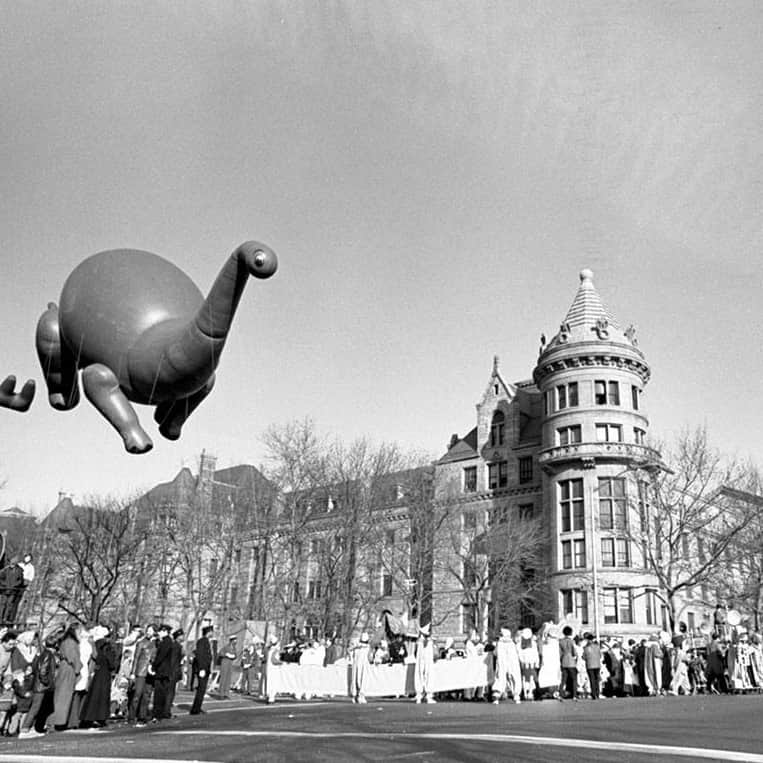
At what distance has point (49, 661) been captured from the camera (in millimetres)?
13406

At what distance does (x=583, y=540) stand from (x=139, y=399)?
153 ft

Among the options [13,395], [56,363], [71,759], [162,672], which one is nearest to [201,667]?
[162,672]

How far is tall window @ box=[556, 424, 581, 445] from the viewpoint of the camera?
172ft

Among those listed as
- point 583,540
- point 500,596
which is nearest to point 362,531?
point 500,596

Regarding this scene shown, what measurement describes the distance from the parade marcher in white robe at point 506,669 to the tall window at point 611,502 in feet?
95.1

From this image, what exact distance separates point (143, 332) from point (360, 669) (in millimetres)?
16150

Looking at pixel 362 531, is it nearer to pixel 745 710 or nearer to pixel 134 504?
pixel 134 504

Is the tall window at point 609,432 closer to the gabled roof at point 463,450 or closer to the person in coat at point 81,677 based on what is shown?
the gabled roof at point 463,450

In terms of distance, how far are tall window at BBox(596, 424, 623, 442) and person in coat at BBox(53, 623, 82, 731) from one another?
41466 millimetres

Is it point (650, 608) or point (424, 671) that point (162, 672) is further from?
point (650, 608)

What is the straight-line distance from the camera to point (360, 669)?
21062mm

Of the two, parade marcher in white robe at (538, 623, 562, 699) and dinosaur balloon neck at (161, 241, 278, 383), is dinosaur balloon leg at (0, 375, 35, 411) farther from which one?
parade marcher in white robe at (538, 623, 562, 699)

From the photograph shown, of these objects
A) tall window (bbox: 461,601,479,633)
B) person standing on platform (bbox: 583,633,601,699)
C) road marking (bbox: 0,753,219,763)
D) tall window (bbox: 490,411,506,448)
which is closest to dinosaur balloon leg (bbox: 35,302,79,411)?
road marking (bbox: 0,753,219,763)

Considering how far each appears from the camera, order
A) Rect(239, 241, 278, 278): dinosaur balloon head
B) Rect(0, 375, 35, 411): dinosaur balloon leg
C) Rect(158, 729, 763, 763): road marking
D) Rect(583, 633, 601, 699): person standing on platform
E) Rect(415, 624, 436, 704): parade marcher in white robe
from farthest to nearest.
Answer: Rect(583, 633, 601, 699): person standing on platform, Rect(415, 624, 436, 704): parade marcher in white robe, Rect(158, 729, 763, 763): road marking, Rect(0, 375, 35, 411): dinosaur balloon leg, Rect(239, 241, 278, 278): dinosaur balloon head
